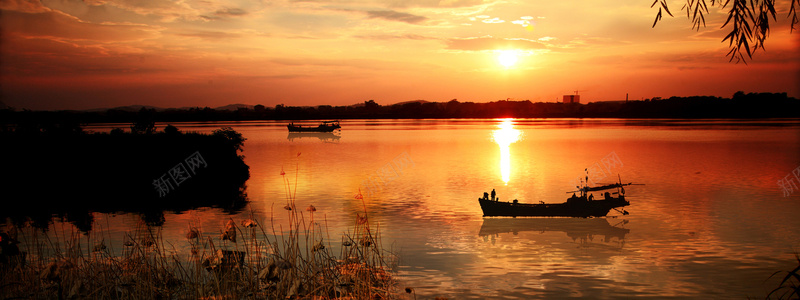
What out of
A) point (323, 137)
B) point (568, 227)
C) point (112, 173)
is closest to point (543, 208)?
point (568, 227)

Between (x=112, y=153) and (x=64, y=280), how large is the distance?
2532cm

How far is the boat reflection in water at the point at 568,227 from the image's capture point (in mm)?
22391

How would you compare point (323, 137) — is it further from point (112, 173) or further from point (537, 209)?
point (537, 209)

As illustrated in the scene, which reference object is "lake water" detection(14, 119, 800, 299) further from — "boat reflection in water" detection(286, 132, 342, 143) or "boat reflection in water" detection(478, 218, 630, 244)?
"boat reflection in water" detection(286, 132, 342, 143)

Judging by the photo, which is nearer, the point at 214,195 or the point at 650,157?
the point at 214,195

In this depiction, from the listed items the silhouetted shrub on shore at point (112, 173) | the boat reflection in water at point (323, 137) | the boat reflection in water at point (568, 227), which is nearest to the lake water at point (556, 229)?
the boat reflection in water at point (568, 227)

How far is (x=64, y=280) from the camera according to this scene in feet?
38.1

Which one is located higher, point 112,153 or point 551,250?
point 112,153

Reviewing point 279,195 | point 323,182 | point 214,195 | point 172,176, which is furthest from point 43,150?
point 323,182

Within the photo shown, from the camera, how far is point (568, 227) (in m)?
24.3

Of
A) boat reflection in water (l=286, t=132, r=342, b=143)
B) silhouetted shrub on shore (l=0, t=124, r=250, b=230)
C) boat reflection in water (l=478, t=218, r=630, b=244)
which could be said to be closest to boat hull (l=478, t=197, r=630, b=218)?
boat reflection in water (l=478, t=218, r=630, b=244)

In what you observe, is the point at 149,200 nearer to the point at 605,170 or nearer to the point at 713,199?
the point at 713,199

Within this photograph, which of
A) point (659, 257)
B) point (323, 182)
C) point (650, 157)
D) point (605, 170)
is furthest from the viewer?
point (650, 157)

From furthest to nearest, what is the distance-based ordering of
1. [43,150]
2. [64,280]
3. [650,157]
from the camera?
1. [650,157]
2. [43,150]
3. [64,280]
